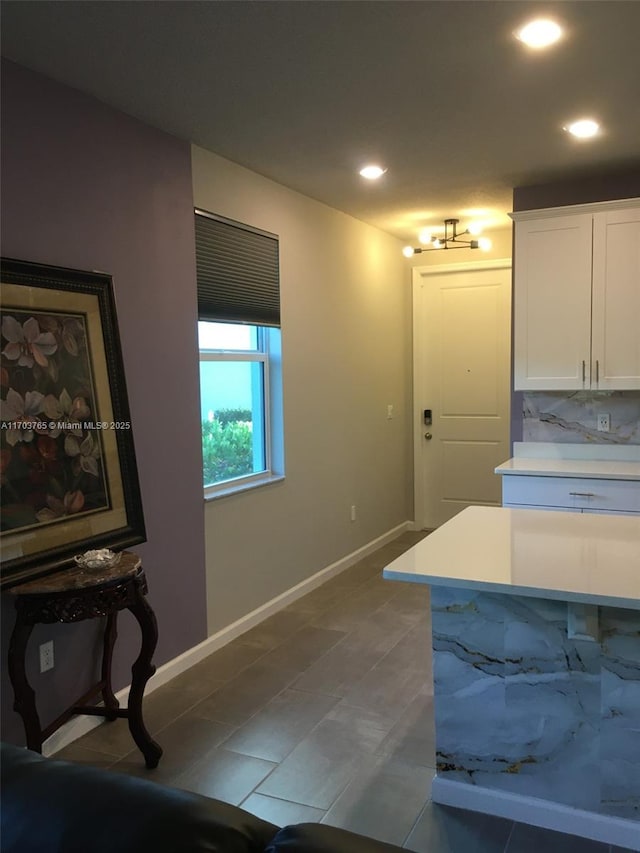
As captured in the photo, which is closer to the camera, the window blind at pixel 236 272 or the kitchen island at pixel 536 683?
the kitchen island at pixel 536 683

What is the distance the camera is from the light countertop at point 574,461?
12.3ft

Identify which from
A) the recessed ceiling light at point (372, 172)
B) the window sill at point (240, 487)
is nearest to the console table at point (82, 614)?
the window sill at point (240, 487)

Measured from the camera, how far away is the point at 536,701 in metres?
2.16

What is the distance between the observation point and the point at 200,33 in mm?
2236

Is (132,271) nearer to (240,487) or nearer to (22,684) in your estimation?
(240,487)

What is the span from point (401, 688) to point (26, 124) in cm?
279

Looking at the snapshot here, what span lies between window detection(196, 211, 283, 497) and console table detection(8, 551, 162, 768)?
1.13 m

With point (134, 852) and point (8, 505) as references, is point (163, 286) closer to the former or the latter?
point (8, 505)

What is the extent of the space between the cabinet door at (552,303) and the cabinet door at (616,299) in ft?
0.16

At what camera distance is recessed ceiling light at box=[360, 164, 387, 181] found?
12.4 feet

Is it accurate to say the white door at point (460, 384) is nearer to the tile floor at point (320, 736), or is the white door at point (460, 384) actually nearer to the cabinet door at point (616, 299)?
the cabinet door at point (616, 299)

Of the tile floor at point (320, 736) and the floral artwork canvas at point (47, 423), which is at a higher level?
the floral artwork canvas at point (47, 423)

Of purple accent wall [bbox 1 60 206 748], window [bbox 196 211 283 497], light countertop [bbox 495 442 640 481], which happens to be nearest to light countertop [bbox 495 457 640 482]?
light countertop [bbox 495 442 640 481]

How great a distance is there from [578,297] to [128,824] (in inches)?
148
